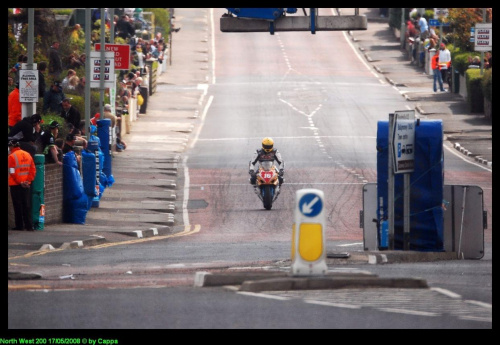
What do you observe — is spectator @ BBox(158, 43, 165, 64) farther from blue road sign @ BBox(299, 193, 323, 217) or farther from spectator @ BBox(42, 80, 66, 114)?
blue road sign @ BBox(299, 193, 323, 217)

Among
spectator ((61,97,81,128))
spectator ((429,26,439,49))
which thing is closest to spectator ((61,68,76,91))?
spectator ((61,97,81,128))

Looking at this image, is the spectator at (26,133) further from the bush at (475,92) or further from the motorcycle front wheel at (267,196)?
the bush at (475,92)

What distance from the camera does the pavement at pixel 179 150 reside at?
714 inches

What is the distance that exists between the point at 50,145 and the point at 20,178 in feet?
9.78

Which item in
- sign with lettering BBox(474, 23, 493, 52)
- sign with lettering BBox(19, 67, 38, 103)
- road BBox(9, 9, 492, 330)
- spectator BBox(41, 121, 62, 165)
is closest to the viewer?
road BBox(9, 9, 492, 330)

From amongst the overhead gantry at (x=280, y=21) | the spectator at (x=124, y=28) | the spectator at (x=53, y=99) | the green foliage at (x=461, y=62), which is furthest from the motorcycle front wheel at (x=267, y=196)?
the spectator at (x=124, y=28)

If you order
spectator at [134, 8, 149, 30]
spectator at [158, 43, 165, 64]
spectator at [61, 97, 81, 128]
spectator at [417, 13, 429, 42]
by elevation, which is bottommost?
spectator at [61, 97, 81, 128]

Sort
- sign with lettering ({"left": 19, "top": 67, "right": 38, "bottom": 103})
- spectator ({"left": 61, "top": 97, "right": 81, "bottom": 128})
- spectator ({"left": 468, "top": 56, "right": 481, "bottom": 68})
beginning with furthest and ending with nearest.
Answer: spectator ({"left": 468, "top": 56, "right": 481, "bottom": 68})
spectator ({"left": 61, "top": 97, "right": 81, "bottom": 128})
sign with lettering ({"left": 19, "top": 67, "right": 38, "bottom": 103})

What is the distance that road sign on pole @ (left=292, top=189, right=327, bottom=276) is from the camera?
13898 mm

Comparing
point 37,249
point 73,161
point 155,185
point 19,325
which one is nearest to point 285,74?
point 155,185

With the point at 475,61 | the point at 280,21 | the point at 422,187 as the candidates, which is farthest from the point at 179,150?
the point at 422,187

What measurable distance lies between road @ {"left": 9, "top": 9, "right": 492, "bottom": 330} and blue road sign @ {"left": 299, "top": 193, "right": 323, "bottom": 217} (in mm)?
924

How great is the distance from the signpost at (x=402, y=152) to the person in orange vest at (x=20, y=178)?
706cm

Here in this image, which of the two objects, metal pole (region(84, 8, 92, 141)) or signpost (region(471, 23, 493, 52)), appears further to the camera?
signpost (region(471, 23, 493, 52))
